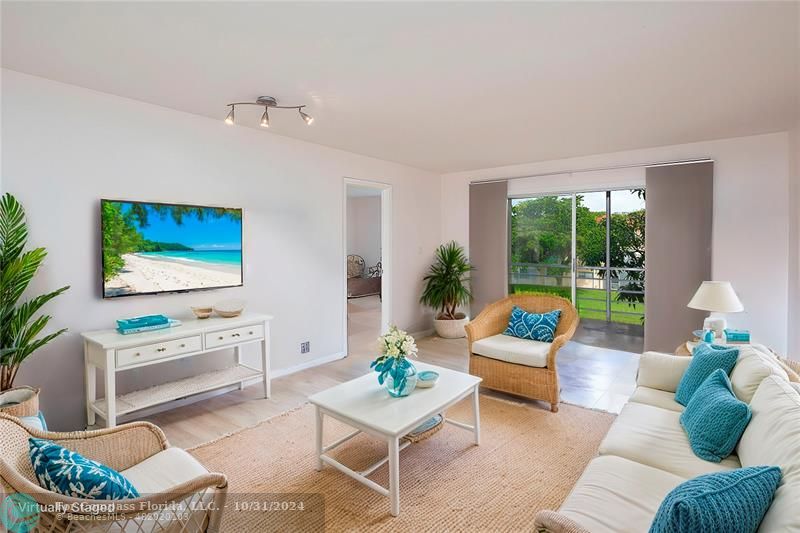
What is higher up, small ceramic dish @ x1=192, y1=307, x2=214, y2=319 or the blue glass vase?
small ceramic dish @ x1=192, y1=307, x2=214, y2=319

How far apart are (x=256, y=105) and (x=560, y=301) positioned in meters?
3.21

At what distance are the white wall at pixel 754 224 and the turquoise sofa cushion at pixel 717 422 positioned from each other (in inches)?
115

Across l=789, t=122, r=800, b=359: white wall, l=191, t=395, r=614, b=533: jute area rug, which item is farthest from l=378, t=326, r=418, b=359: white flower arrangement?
l=789, t=122, r=800, b=359: white wall

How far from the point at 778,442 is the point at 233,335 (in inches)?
130

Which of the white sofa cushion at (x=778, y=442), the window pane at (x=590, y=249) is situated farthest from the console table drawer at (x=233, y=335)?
the window pane at (x=590, y=249)

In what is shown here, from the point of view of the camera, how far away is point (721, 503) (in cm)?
105

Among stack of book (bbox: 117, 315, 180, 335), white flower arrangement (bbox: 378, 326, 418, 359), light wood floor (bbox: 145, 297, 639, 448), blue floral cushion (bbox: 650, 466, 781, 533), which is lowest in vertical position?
light wood floor (bbox: 145, 297, 639, 448)

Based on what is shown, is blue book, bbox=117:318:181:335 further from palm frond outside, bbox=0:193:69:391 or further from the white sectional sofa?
the white sectional sofa

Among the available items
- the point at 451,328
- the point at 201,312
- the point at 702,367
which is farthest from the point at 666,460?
the point at 451,328

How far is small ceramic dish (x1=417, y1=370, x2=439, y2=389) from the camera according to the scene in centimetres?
260

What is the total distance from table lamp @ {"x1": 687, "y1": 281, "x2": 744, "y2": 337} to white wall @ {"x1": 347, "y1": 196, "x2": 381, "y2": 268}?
7550 millimetres

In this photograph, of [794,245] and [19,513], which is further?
[794,245]

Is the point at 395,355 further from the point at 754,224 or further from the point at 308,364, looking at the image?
the point at 754,224

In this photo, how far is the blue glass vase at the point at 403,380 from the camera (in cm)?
246
